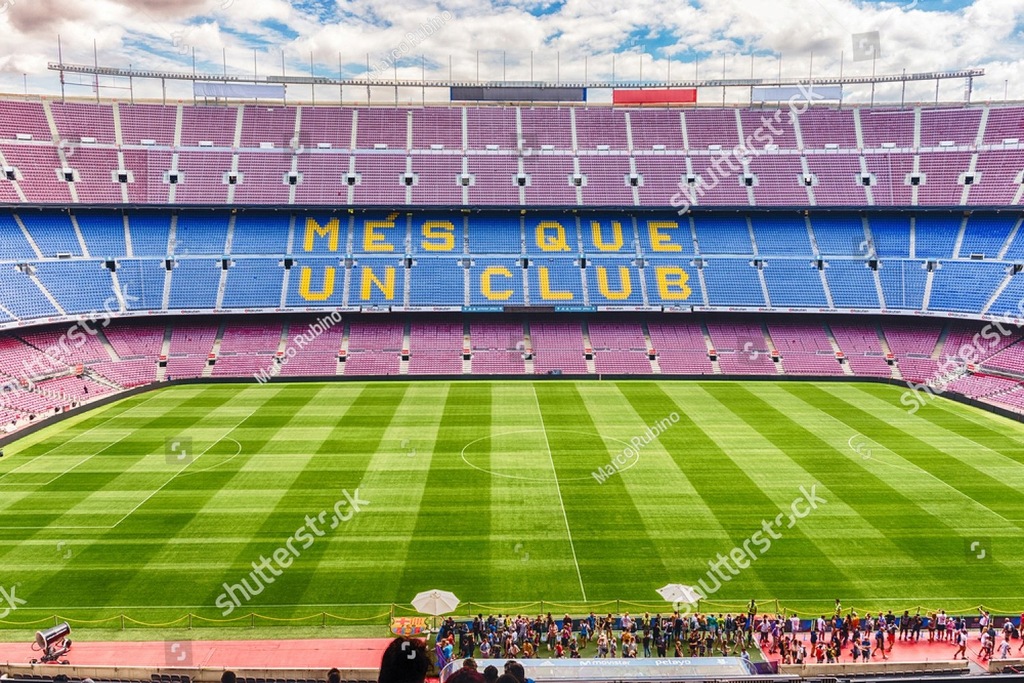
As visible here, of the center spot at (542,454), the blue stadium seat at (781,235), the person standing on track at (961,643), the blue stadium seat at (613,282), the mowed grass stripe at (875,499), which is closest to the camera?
the person standing on track at (961,643)

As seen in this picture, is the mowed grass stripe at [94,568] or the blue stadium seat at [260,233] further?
the blue stadium seat at [260,233]

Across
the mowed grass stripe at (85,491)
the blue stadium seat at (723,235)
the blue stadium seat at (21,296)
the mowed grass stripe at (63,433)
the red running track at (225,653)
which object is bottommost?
the red running track at (225,653)

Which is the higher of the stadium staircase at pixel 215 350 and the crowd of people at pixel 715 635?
the stadium staircase at pixel 215 350

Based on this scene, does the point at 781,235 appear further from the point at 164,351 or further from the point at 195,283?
the point at 164,351

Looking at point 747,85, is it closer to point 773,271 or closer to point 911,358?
point 773,271

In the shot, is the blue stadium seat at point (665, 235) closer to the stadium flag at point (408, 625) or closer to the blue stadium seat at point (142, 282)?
the blue stadium seat at point (142, 282)

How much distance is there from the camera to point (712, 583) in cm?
2373

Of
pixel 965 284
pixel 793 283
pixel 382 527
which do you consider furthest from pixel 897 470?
pixel 965 284

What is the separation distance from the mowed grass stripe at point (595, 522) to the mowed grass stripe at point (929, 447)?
1474 centimetres

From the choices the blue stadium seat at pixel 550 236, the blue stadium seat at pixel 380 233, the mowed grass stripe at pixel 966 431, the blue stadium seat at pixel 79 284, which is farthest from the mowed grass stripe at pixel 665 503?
the blue stadium seat at pixel 79 284

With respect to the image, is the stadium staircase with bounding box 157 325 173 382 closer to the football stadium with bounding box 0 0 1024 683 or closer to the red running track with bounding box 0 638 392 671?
the football stadium with bounding box 0 0 1024 683

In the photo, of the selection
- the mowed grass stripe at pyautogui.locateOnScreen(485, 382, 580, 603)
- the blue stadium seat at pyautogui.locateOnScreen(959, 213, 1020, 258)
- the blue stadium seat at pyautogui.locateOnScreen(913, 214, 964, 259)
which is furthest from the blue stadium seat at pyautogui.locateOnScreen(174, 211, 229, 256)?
the blue stadium seat at pyautogui.locateOnScreen(959, 213, 1020, 258)

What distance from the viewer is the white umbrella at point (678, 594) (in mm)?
21203

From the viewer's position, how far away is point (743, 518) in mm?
28328
